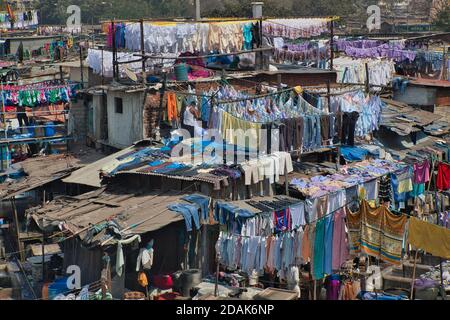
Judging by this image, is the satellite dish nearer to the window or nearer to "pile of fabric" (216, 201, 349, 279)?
Answer: the window

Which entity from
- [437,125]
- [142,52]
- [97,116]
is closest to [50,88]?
[97,116]

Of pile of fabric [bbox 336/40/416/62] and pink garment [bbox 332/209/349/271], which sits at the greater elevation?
pile of fabric [bbox 336/40/416/62]

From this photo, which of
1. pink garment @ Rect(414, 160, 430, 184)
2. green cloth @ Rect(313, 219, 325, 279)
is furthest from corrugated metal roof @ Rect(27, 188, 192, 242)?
pink garment @ Rect(414, 160, 430, 184)

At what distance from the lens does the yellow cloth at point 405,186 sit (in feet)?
67.3

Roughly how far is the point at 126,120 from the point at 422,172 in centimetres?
736

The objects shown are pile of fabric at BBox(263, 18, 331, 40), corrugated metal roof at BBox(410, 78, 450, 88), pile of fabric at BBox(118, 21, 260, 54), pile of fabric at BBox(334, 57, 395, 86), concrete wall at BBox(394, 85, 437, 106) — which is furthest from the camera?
pile of fabric at BBox(334, 57, 395, 86)

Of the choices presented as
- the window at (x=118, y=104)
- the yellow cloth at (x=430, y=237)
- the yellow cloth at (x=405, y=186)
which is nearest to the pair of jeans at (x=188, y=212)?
the yellow cloth at (x=430, y=237)

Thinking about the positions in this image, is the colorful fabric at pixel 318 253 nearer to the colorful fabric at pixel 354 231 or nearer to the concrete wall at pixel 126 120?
the colorful fabric at pixel 354 231

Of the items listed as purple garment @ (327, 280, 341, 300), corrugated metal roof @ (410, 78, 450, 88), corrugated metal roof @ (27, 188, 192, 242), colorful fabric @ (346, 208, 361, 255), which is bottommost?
purple garment @ (327, 280, 341, 300)

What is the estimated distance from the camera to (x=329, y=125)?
65.0ft

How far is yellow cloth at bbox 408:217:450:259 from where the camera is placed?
15.2 meters

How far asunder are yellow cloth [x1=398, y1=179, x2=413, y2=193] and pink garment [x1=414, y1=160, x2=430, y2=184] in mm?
305

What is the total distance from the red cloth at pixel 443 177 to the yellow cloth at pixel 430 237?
232 inches
